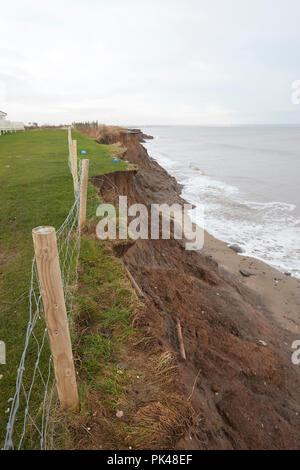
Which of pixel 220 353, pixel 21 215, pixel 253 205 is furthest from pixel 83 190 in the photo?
pixel 253 205

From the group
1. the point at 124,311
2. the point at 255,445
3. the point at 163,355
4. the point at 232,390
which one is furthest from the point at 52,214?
the point at 255,445

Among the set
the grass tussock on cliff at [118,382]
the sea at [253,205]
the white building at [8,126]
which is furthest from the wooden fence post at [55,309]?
the white building at [8,126]

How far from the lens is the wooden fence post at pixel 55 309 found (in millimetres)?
1965

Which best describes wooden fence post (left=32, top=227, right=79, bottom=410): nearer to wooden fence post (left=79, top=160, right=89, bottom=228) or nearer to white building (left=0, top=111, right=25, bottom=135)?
wooden fence post (left=79, top=160, right=89, bottom=228)

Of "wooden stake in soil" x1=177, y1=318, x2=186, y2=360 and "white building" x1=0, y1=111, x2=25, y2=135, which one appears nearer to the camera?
"wooden stake in soil" x1=177, y1=318, x2=186, y2=360

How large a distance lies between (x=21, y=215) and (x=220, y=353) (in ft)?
19.5

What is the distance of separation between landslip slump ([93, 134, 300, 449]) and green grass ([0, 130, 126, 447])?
1434mm

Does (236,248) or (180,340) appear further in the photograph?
(236,248)

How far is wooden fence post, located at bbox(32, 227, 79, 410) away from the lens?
6.45 feet

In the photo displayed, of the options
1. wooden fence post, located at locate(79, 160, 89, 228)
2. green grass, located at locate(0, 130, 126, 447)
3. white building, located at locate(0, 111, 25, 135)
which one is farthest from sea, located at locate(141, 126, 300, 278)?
white building, located at locate(0, 111, 25, 135)

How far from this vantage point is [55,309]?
86.9 inches

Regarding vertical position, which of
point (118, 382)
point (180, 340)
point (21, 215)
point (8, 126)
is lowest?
point (180, 340)

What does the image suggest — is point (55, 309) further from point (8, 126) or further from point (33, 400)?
point (8, 126)

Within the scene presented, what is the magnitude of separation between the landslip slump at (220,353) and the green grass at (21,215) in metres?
1.43
